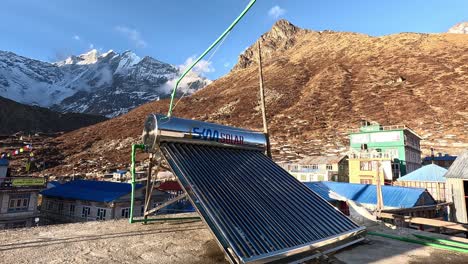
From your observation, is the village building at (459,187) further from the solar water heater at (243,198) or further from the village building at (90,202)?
the village building at (90,202)

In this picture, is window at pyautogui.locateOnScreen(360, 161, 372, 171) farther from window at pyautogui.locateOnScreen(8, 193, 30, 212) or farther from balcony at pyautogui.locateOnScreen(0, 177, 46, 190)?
window at pyautogui.locateOnScreen(8, 193, 30, 212)

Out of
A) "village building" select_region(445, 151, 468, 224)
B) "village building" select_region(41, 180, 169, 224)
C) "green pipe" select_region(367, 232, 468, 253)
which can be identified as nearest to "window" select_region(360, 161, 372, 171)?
"village building" select_region(445, 151, 468, 224)

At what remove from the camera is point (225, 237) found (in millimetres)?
7094

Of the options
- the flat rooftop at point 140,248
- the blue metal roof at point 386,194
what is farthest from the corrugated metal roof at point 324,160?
the flat rooftop at point 140,248

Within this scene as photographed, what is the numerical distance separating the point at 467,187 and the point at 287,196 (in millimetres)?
31134

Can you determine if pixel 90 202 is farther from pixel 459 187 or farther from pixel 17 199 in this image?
pixel 459 187

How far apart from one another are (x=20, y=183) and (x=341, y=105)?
417 ft

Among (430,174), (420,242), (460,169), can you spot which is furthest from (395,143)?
(420,242)

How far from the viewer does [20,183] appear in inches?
1709

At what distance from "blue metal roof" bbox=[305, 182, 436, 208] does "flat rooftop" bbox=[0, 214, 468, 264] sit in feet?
71.0

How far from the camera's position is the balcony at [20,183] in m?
42.4

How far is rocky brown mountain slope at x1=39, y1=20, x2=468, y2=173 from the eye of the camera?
105875mm

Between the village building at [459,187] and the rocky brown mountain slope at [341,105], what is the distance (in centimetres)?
5733

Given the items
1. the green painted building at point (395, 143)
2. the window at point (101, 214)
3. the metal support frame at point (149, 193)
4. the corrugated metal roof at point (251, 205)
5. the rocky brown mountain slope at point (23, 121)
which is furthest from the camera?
the rocky brown mountain slope at point (23, 121)
